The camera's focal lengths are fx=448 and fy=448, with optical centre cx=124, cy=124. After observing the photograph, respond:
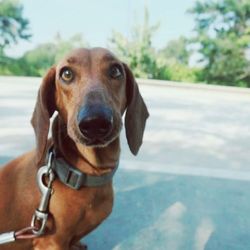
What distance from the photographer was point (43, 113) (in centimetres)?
132

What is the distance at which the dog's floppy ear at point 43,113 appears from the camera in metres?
1.31

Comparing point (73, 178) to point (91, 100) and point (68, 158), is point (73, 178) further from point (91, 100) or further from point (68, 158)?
point (91, 100)

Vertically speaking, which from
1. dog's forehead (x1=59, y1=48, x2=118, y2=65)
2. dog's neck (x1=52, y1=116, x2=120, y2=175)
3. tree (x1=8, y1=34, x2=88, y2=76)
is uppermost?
dog's forehead (x1=59, y1=48, x2=118, y2=65)

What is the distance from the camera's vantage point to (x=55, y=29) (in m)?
9.73

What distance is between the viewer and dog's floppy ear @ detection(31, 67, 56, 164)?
1312 millimetres

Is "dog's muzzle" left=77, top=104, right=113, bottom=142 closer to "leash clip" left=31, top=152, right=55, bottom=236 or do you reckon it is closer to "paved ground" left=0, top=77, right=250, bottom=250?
"leash clip" left=31, top=152, right=55, bottom=236

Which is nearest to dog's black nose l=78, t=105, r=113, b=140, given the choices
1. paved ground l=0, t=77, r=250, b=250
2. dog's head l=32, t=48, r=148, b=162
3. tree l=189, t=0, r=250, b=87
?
dog's head l=32, t=48, r=148, b=162

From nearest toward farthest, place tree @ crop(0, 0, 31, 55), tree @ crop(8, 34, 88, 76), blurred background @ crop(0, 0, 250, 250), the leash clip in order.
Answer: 1. the leash clip
2. blurred background @ crop(0, 0, 250, 250)
3. tree @ crop(8, 34, 88, 76)
4. tree @ crop(0, 0, 31, 55)

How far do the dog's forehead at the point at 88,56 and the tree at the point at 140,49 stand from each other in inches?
312

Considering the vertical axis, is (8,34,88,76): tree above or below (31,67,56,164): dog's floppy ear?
below

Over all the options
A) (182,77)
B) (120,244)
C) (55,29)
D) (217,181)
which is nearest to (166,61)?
(182,77)

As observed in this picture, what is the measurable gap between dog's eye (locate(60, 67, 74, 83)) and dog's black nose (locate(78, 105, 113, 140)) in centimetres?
20

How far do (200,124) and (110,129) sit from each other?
3511 millimetres

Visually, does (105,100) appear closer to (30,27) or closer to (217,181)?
(217,181)
